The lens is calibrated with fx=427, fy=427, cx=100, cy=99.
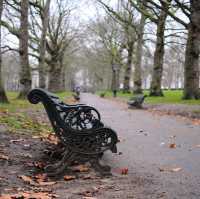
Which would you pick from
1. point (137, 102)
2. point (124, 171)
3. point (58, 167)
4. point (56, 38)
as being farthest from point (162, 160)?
point (56, 38)

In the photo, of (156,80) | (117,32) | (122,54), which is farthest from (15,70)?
(156,80)

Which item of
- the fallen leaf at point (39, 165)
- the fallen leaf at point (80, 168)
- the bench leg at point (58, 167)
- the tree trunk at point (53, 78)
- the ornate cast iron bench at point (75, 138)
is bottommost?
the fallen leaf at point (80, 168)

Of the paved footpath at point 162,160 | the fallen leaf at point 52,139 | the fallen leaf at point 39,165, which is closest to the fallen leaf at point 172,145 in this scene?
the paved footpath at point 162,160

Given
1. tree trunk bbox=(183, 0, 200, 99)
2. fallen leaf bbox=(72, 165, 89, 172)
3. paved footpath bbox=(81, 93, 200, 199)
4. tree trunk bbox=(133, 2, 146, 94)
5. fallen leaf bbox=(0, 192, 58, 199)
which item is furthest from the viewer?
tree trunk bbox=(133, 2, 146, 94)

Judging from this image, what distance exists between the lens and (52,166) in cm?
562

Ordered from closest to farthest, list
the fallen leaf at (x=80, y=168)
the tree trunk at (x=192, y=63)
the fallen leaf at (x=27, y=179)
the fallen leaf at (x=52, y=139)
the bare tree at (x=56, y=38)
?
the fallen leaf at (x=27, y=179) < the fallen leaf at (x=80, y=168) < the fallen leaf at (x=52, y=139) < the tree trunk at (x=192, y=63) < the bare tree at (x=56, y=38)

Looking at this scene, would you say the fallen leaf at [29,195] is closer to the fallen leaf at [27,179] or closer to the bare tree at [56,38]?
the fallen leaf at [27,179]

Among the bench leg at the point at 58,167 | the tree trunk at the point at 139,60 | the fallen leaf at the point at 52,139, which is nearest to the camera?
the bench leg at the point at 58,167

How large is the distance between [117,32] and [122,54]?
8.23 metres

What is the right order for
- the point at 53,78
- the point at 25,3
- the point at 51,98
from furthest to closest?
the point at 53,78 < the point at 25,3 < the point at 51,98

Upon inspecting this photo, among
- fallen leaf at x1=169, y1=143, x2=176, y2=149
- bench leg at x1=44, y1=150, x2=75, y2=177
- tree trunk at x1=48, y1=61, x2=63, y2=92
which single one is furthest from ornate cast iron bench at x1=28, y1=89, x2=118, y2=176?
tree trunk at x1=48, y1=61, x2=63, y2=92

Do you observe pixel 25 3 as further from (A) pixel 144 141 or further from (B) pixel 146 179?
(B) pixel 146 179

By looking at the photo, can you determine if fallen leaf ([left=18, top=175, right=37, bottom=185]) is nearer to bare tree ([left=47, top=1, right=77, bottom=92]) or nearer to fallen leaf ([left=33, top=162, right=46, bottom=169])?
fallen leaf ([left=33, top=162, right=46, bottom=169])

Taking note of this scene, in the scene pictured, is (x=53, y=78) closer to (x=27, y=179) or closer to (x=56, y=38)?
(x=56, y=38)
